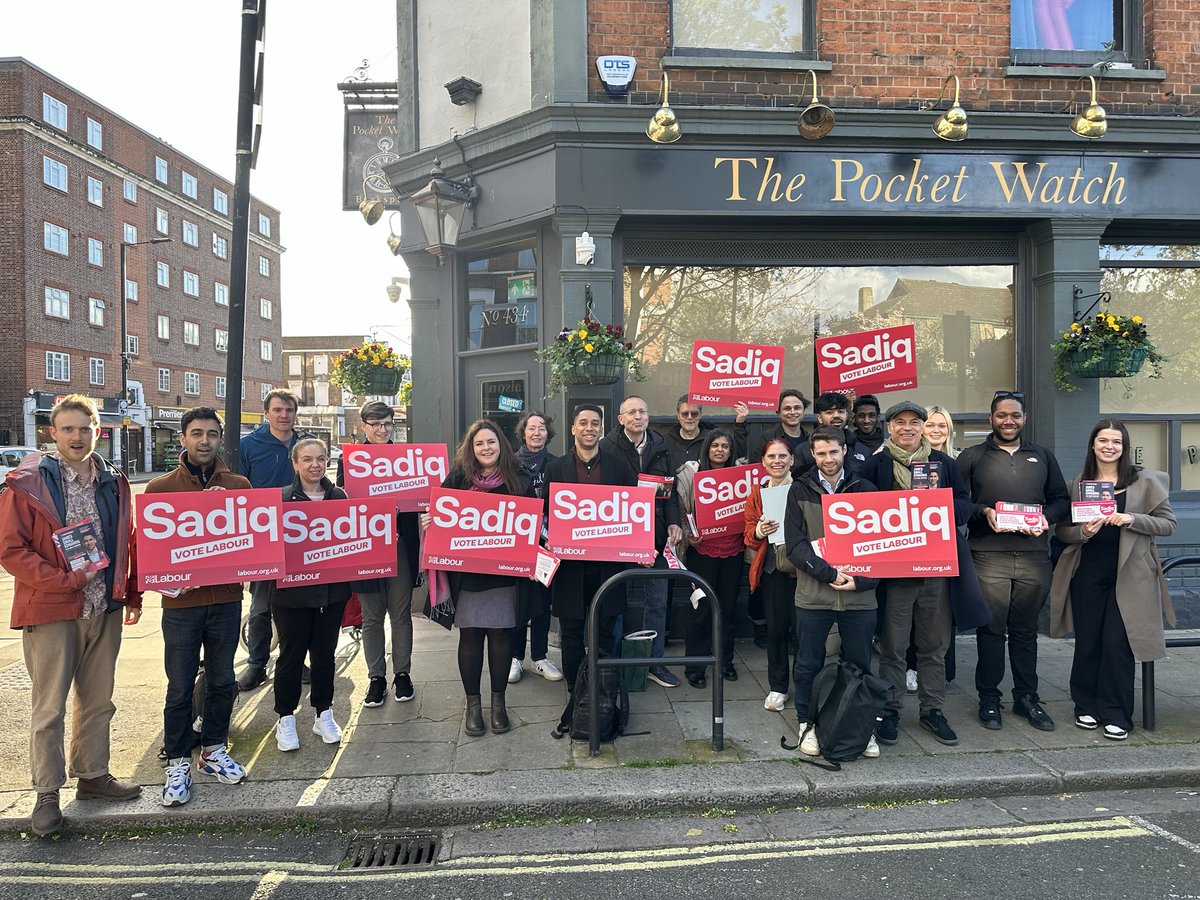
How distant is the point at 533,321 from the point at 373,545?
11.9 ft

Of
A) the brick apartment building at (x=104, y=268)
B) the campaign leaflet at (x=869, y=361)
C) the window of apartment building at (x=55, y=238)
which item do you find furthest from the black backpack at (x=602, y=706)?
the window of apartment building at (x=55, y=238)

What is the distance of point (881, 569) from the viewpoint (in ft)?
14.5

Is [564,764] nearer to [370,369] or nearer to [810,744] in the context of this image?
[810,744]

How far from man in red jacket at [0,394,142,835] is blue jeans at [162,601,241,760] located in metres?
0.28

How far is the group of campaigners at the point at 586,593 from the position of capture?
3.85 meters

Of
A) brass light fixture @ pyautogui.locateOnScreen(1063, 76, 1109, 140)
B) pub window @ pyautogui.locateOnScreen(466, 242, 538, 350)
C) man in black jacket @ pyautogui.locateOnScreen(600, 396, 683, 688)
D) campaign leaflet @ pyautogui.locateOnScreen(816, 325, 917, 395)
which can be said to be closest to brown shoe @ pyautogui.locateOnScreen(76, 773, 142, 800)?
man in black jacket @ pyautogui.locateOnScreen(600, 396, 683, 688)

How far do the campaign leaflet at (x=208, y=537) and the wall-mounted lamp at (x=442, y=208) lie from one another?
406cm

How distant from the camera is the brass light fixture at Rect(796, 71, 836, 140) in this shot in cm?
660

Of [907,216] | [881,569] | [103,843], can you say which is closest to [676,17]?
[907,216]

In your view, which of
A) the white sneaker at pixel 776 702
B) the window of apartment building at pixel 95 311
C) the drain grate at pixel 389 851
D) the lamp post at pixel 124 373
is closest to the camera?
the drain grate at pixel 389 851

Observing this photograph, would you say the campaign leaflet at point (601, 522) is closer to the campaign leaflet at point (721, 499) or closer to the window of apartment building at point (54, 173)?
the campaign leaflet at point (721, 499)

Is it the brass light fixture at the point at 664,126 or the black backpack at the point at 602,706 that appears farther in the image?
the brass light fixture at the point at 664,126

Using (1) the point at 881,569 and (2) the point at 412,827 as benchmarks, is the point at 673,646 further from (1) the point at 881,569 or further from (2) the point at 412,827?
(2) the point at 412,827

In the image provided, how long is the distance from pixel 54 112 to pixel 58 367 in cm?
1204
